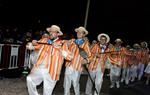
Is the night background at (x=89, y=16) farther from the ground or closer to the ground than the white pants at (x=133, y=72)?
farther from the ground

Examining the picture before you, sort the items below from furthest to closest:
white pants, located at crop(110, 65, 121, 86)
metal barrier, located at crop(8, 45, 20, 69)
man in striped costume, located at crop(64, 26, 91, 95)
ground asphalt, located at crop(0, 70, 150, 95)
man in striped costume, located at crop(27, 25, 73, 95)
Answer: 1. white pants, located at crop(110, 65, 121, 86)
2. metal barrier, located at crop(8, 45, 20, 69)
3. ground asphalt, located at crop(0, 70, 150, 95)
4. man in striped costume, located at crop(64, 26, 91, 95)
5. man in striped costume, located at crop(27, 25, 73, 95)

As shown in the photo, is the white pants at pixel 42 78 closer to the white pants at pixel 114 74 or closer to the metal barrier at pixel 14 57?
the metal barrier at pixel 14 57

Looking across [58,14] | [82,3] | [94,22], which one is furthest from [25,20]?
[94,22]

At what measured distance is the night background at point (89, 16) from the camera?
21856 mm

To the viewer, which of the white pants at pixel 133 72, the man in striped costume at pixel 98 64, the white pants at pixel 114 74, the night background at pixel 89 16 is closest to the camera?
the man in striped costume at pixel 98 64

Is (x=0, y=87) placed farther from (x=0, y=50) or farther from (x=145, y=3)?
(x=145, y=3)

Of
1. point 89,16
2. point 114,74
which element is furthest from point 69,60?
point 89,16

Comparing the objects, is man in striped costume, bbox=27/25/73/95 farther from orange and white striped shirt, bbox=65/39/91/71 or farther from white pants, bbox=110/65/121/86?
white pants, bbox=110/65/121/86

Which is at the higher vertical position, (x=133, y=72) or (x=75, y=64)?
(x=75, y=64)

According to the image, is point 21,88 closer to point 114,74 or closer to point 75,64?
point 75,64

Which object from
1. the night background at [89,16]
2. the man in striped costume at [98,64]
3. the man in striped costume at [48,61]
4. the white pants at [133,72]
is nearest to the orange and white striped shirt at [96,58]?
the man in striped costume at [98,64]

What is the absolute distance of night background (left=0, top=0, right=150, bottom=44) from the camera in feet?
71.7

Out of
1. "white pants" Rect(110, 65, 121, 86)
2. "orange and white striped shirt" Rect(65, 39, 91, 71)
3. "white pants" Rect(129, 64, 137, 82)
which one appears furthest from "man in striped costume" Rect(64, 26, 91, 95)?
"white pants" Rect(129, 64, 137, 82)

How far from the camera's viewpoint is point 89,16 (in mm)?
27484
